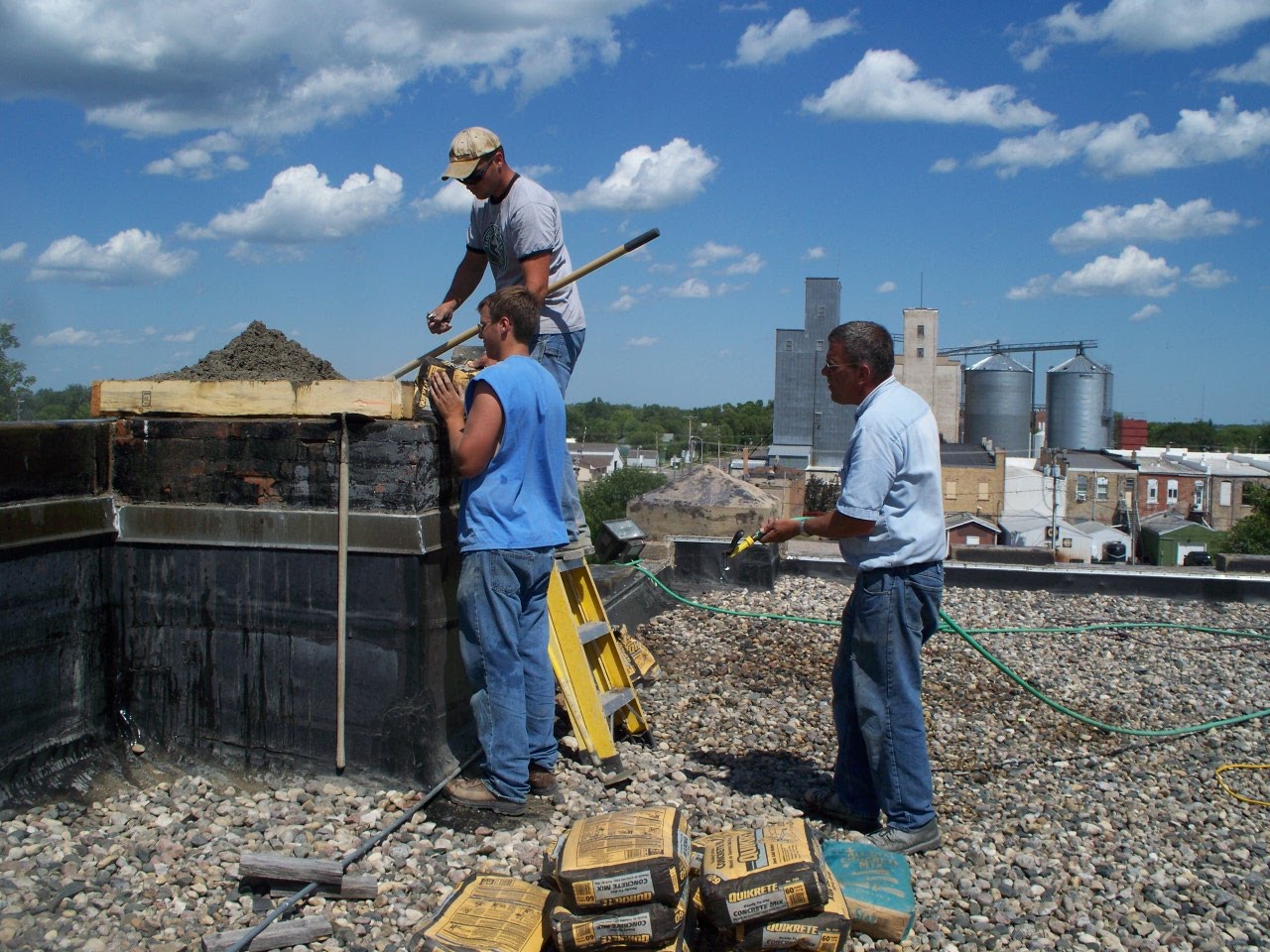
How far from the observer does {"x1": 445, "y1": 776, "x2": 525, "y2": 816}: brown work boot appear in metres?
3.98

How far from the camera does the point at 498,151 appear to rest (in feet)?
15.4

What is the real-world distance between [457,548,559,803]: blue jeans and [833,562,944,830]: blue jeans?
128 cm

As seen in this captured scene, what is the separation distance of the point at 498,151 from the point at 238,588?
2260mm

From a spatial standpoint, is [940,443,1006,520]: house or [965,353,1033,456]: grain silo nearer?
[940,443,1006,520]: house

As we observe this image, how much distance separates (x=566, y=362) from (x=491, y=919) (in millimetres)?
2750

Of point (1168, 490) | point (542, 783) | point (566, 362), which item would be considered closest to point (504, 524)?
point (542, 783)

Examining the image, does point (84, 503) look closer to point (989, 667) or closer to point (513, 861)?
point (513, 861)

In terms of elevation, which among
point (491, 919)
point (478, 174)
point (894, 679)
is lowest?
point (491, 919)

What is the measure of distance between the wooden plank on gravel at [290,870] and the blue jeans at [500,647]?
796 millimetres

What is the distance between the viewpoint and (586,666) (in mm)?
4629

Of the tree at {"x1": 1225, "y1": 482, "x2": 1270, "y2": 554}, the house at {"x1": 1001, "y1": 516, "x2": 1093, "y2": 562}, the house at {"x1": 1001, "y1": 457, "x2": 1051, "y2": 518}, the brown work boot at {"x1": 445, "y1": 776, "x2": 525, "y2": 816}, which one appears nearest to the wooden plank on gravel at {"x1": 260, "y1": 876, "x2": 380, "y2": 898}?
the brown work boot at {"x1": 445, "y1": 776, "x2": 525, "y2": 816}

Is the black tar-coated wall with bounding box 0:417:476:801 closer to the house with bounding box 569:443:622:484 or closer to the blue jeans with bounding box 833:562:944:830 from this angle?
the blue jeans with bounding box 833:562:944:830

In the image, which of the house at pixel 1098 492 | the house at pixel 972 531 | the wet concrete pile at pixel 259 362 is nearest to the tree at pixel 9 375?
the wet concrete pile at pixel 259 362

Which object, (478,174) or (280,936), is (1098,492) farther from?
(280,936)
